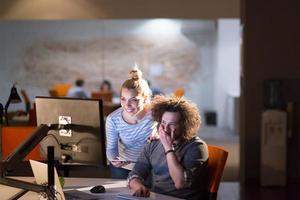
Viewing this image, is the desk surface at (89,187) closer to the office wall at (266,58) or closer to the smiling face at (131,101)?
the smiling face at (131,101)

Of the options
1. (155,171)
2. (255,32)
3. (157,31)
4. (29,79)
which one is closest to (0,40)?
(29,79)

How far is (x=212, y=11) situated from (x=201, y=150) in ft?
15.5

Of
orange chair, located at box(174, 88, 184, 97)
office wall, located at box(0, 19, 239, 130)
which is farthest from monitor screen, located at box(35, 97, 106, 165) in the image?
office wall, located at box(0, 19, 239, 130)

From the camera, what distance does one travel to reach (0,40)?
861cm

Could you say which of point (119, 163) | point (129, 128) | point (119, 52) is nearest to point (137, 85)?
point (129, 128)

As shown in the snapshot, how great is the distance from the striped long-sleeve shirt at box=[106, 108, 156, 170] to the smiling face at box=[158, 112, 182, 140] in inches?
25.4

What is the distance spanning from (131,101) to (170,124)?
1.97 feet

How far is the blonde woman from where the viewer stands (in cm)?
355

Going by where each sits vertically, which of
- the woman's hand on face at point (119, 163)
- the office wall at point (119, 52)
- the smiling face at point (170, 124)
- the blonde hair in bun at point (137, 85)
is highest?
the office wall at point (119, 52)

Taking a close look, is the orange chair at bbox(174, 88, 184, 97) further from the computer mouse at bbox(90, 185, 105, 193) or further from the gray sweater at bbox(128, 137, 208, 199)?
the computer mouse at bbox(90, 185, 105, 193)

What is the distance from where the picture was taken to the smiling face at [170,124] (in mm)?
2990

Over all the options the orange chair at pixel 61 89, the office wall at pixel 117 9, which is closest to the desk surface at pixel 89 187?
the office wall at pixel 117 9

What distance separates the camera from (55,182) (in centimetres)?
258

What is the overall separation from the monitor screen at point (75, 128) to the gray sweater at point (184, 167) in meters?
0.39
